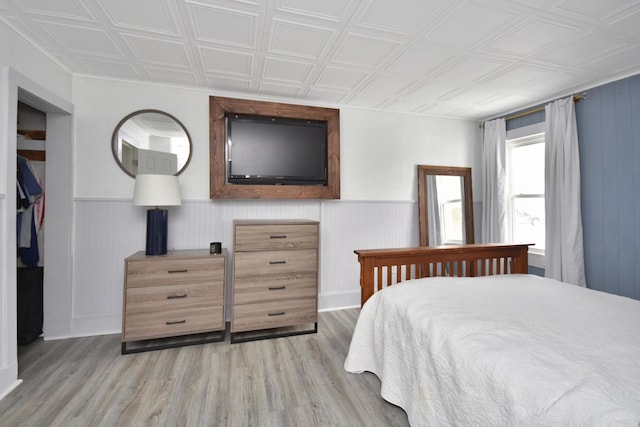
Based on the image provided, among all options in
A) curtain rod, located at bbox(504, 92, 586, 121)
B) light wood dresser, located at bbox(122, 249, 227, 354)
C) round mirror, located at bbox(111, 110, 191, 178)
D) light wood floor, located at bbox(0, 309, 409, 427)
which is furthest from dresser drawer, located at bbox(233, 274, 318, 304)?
curtain rod, located at bbox(504, 92, 586, 121)

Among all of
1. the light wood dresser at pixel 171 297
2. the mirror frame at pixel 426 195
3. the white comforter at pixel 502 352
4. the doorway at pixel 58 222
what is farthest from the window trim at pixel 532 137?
the doorway at pixel 58 222

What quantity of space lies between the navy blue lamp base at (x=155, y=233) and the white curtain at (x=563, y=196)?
3741 millimetres

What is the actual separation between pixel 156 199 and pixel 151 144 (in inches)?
28.0

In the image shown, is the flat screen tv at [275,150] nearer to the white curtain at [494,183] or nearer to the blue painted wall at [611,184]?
the white curtain at [494,183]

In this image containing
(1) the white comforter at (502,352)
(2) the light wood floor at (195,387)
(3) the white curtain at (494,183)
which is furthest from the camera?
(3) the white curtain at (494,183)

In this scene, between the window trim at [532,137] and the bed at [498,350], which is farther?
the window trim at [532,137]

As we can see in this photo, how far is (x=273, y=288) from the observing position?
8.34 ft

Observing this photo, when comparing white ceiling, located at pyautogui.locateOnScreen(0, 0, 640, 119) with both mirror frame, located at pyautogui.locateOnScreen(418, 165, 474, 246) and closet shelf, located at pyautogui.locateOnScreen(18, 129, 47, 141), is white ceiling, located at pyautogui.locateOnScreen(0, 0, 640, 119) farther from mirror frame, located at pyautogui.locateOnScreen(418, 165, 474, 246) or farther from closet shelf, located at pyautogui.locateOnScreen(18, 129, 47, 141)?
mirror frame, located at pyautogui.locateOnScreen(418, 165, 474, 246)

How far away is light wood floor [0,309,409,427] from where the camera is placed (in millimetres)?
1573

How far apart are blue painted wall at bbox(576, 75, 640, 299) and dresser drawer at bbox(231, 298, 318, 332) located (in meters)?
2.68

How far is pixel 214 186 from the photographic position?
2783 millimetres

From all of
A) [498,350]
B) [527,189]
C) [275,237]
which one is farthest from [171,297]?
[527,189]

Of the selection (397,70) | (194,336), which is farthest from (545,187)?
(194,336)

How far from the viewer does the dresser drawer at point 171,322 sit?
223 cm
